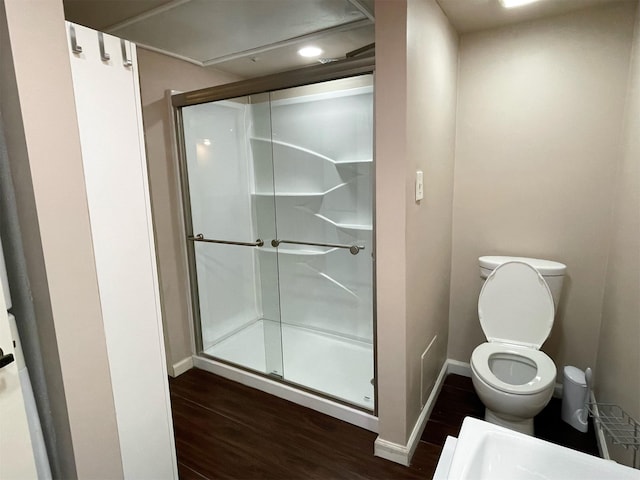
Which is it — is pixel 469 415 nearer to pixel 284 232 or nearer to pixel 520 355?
pixel 520 355

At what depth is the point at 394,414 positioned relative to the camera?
5.82 feet

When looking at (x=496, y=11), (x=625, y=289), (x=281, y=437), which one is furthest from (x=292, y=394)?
(x=496, y=11)

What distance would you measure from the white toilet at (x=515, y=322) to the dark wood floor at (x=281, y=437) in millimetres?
310

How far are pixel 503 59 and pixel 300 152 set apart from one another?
1.46 meters

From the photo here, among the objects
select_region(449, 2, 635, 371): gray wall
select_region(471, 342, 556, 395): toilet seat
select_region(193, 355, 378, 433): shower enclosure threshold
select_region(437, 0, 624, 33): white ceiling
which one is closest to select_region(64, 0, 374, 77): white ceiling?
select_region(437, 0, 624, 33): white ceiling

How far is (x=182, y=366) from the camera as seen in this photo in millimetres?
2672

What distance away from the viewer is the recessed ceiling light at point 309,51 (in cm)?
250

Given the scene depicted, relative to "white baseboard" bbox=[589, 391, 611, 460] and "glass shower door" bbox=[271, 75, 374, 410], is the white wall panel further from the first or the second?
"white baseboard" bbox=[589, 391, 611, 460]

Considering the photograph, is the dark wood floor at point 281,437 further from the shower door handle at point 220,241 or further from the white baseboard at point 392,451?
the shower door handle at point 220,241

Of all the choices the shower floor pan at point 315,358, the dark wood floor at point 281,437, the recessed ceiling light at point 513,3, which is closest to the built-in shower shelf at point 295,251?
the shower floor pan at point 315,358

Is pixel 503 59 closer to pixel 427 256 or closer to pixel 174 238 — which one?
pixel 427 256

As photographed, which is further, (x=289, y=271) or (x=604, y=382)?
(x=289, y=271)

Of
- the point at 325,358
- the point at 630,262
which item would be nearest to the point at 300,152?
the point at 325,358

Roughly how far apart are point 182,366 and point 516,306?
2.28 metres
